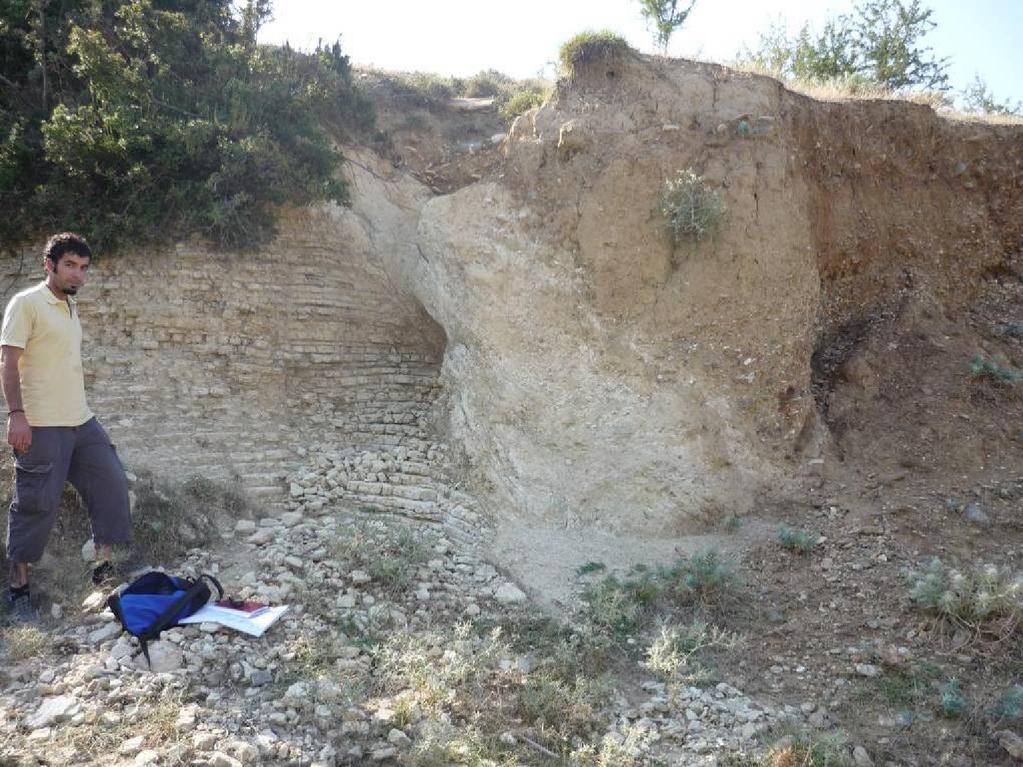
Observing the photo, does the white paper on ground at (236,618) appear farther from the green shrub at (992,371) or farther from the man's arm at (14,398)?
the green shrub at (992,371)

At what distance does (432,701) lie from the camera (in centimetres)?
350

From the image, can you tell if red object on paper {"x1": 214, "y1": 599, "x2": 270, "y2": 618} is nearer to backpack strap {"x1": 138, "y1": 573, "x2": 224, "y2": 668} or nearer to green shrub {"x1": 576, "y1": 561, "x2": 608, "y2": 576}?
backpack strap {"x1": 138, "y1": 573, "x2": 224, "y2": 668}

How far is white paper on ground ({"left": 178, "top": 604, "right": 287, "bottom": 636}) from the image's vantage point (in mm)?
3824

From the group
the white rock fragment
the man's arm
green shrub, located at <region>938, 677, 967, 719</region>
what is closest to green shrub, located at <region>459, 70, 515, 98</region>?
the white rock fragment

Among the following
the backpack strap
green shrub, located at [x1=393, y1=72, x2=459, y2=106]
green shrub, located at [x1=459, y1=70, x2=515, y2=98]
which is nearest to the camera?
the backpack strap

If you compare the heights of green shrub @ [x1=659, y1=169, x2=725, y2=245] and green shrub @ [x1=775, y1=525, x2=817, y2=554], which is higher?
green shrub @ [x1=659, y1=169, x2=725, y2=245]

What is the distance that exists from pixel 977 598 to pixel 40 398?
4.87m

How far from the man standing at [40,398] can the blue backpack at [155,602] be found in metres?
0.52

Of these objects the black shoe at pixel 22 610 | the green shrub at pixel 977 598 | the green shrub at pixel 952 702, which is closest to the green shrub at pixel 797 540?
the green shrub at pixel 977 598

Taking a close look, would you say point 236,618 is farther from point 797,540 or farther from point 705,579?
point 797,540

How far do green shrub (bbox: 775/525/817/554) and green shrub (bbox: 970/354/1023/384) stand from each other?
6.32ft

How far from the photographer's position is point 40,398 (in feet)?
12.9

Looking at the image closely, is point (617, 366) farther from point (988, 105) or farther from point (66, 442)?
point (988, 105)

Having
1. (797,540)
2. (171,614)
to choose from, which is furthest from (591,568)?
(171,614)
